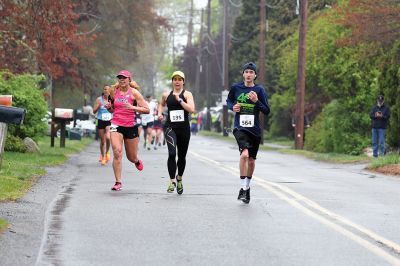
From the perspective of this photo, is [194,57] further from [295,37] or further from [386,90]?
[386,90]

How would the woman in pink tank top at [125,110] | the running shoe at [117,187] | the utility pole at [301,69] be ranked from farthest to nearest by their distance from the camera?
the utility pole at [301,69], the woman in pink tank top at [125,110], the running shoe at [117,187]

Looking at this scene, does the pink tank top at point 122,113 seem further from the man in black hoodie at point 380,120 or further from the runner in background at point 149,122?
the runner in background at point 149,122

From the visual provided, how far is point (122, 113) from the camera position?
1573cm

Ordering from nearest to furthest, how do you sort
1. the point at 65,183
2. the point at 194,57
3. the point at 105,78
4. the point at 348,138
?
the point at 65,183
the point at 348,138
the point at 105,78
the point at 194,57

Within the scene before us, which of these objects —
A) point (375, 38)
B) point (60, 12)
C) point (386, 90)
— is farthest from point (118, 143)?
point (386, 90)

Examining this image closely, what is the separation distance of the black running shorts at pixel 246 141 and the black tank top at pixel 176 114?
1.27 meters

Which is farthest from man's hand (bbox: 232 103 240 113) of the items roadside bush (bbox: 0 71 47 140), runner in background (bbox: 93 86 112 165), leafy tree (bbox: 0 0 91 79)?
roadside bush (bbox: 0 71 47 140)

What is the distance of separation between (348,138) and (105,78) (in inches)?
735

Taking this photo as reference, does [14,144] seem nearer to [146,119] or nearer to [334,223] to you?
[146,119]

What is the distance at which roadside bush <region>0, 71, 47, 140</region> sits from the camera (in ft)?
76.6

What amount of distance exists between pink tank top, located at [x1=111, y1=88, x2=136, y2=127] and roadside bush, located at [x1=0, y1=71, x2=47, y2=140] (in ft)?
25.9

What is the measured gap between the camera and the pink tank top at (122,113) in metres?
15.7

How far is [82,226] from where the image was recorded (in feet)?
35.0

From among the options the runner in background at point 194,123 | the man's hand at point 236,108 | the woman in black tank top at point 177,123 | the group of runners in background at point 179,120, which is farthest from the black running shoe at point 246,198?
the runner in background at point 194,123
